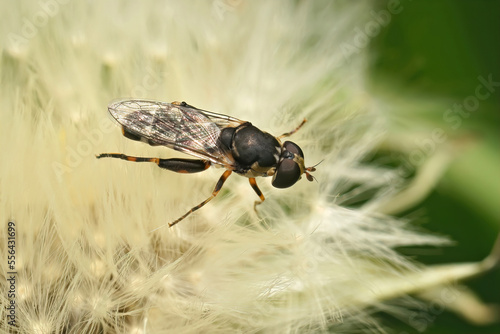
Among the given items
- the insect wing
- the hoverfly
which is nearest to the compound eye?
the hoverfly

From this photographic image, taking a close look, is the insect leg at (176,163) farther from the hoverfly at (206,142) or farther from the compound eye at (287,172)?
the compound eye at (287,172)

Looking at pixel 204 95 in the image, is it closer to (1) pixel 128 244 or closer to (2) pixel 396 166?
(1) pixel 128 244

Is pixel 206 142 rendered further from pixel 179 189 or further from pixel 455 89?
pixel 455 89

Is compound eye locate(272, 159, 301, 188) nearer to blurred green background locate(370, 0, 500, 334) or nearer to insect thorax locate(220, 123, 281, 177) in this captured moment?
insect thorax locate(220, 123, 281, 177)

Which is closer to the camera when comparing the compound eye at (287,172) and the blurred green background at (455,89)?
the compound eye at (287,172)

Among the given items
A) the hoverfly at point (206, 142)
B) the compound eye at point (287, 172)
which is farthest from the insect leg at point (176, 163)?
the compound eye at point (287, 172)

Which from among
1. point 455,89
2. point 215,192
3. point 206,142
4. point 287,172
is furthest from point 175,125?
point 455,89
